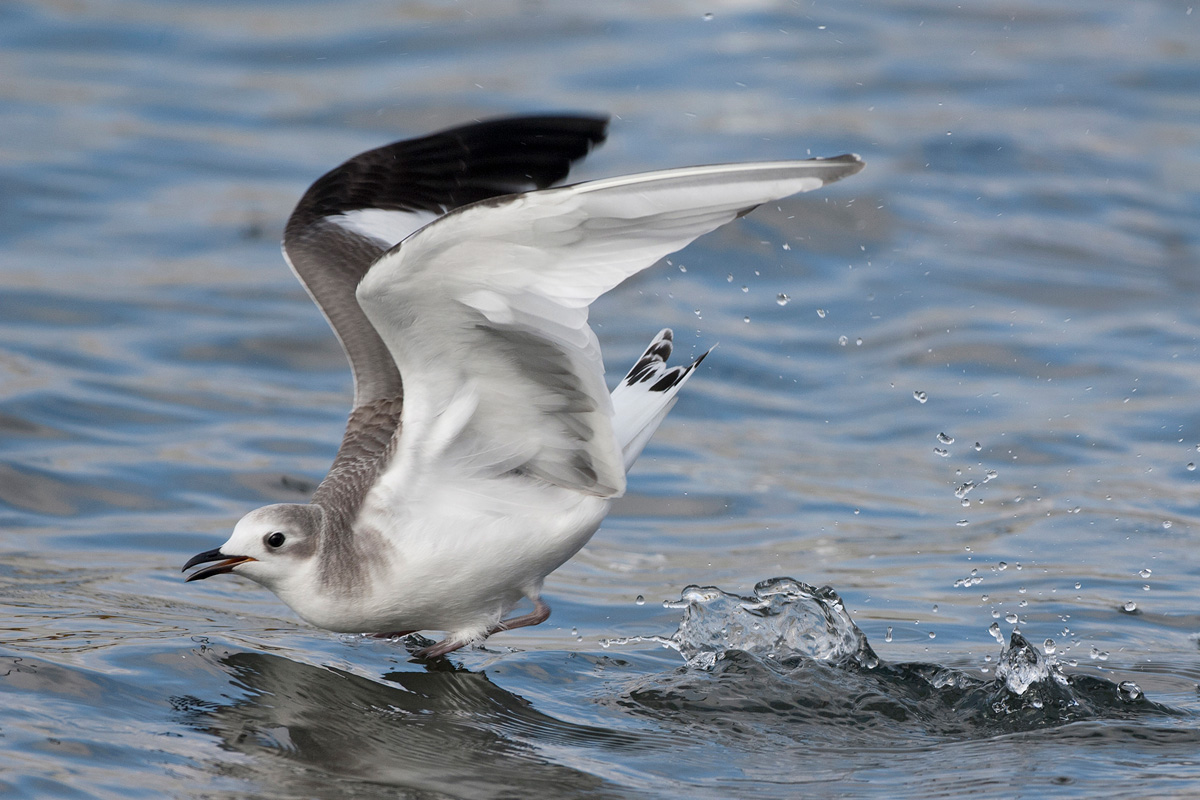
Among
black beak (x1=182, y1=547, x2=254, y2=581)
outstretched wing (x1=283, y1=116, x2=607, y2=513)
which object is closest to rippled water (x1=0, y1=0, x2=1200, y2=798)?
black beak (x1=182, y1=547, x2=254, y2=581)

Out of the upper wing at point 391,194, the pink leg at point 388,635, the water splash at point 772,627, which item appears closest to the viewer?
the water splash at point 772,627

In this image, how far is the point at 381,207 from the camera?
7.20 meters

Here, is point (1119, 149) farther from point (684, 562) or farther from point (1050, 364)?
point (684, 562)

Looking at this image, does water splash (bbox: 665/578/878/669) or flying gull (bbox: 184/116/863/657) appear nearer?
flying gull (bbox: 184/116/863/657)

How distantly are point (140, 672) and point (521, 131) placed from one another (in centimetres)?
256

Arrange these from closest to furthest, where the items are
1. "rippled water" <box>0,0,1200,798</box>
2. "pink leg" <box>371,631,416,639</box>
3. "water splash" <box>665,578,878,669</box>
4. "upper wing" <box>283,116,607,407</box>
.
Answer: "rippled water" <box>0,0,1200,798</box>
"water splash" <box>665,578,878,669</box>
"pink leg" <box>371,631,416,639</box>
"upper wing" <box>283,116,607,407</box>

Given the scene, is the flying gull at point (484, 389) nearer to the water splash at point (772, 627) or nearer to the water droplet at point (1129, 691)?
the water splash at point (772, 627)

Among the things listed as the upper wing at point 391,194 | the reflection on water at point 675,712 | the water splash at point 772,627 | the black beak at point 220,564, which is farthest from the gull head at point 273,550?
the water splash at point 772,627

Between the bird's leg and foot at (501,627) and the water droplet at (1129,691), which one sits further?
the bird's leg and foot at (501,627)

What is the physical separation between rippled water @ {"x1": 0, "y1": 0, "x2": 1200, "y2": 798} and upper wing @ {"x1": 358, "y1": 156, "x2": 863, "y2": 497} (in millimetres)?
917

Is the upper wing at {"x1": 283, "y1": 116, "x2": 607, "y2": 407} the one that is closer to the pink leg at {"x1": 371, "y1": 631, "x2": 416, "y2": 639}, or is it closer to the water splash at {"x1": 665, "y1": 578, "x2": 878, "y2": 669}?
the pink leg at {"x1": 371, "y1": 631, "x2": 416, "y2": 639}

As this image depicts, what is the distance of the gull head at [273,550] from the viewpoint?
557cm

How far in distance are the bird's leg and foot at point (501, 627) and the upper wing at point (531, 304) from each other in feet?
2.03

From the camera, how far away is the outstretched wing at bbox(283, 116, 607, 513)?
6082mm
